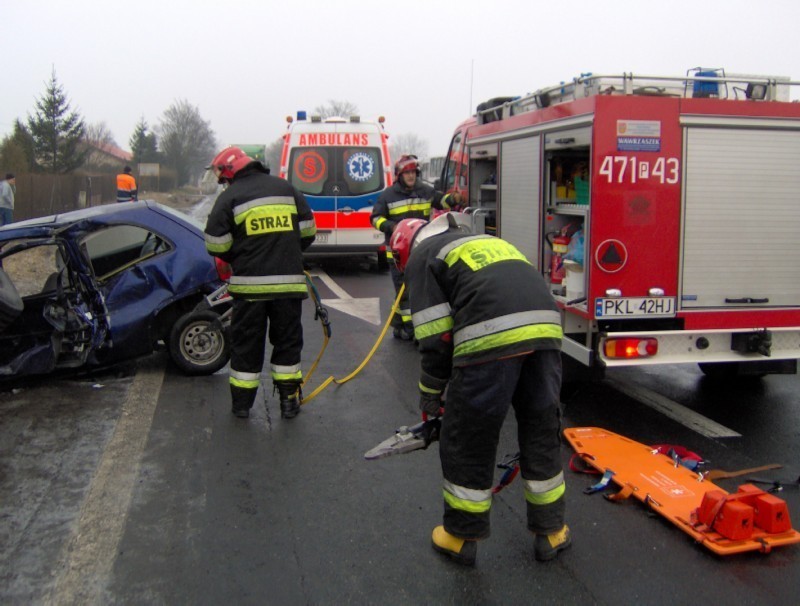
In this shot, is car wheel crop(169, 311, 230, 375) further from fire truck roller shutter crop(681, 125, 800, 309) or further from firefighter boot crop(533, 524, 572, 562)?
firefighter boot crop(533, 524, 572, 562)

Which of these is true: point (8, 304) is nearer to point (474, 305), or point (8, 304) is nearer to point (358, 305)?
point (474, 305)

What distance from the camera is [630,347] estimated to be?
5.38m

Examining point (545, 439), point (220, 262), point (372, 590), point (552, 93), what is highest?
point (552, 93)

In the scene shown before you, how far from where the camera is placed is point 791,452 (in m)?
5.13

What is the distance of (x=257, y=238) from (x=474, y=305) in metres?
2.61

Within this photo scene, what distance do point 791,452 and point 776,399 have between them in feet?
4.48

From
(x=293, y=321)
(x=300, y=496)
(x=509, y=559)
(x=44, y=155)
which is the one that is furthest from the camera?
(x=44, y=155)

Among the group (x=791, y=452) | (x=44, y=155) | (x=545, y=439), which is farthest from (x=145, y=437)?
(x=44, y=155)

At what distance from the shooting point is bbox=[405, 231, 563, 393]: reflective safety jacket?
341 cm

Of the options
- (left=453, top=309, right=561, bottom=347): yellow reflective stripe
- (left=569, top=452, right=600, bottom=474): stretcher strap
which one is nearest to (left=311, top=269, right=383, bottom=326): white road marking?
(left=569, top=452, right=600, bottom=474): stretcher strap

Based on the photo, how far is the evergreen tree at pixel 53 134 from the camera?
141 ft

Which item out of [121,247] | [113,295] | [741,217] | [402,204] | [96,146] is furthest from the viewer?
[96,146]

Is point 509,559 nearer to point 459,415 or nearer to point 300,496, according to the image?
point 459,415

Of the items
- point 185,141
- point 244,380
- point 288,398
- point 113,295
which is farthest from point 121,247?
point 185,141
